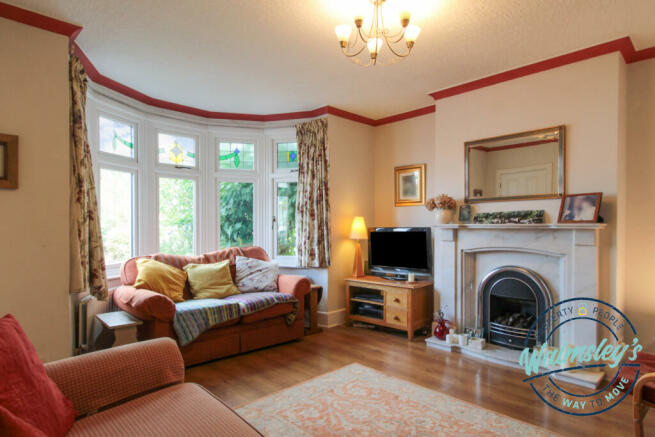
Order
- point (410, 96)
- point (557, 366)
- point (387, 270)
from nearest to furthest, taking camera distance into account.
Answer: point (557, 366) < point (410, 96) < point (387, 270)

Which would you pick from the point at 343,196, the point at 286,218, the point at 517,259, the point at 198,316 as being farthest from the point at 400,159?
the point at 198,316

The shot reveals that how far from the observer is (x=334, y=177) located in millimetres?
4500

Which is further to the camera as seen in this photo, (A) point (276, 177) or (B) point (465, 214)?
(A) point (276, 177)

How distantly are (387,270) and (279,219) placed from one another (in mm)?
1527

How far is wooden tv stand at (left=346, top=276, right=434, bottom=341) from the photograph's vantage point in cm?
396

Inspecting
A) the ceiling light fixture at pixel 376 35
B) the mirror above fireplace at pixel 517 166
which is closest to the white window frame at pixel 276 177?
the ceiling light fixture at pixel 376 35

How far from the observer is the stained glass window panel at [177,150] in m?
4.30

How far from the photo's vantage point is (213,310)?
3252 millimetres

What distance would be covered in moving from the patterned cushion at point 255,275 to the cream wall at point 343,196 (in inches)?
29.5

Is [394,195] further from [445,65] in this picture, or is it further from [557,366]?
[557,366]

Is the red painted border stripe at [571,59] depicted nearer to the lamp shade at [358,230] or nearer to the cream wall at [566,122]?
the cream wall at [566,122]

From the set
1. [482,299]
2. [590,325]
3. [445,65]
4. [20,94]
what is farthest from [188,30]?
[590,325]

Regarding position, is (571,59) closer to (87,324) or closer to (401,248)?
(401,248)

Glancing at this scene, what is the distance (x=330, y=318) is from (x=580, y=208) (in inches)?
111
